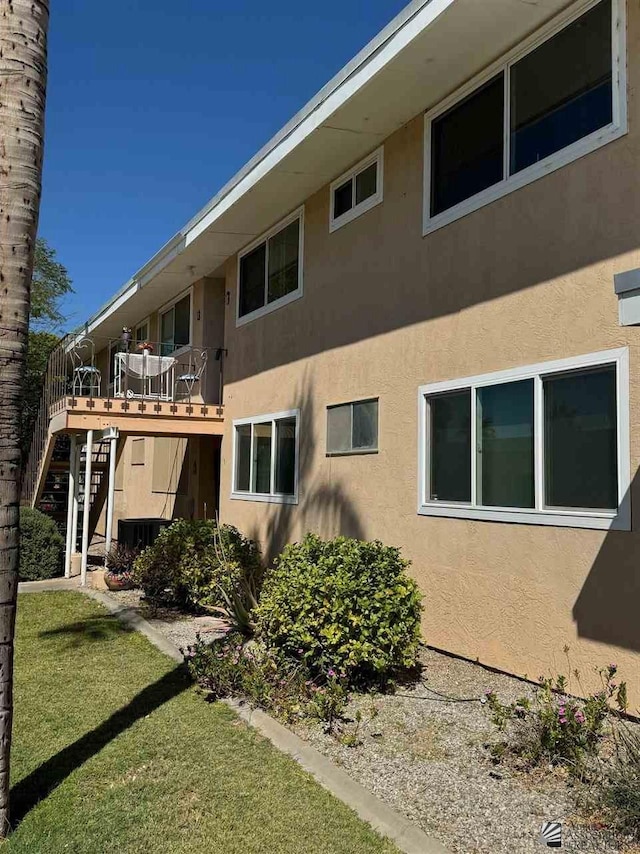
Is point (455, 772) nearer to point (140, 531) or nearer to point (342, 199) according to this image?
point (342, 199)

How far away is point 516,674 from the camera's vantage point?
6.39m

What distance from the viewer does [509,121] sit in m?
6.89

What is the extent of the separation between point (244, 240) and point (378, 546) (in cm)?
743

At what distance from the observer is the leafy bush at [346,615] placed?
598cm

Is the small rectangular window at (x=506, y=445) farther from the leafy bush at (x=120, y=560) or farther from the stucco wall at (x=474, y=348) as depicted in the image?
the leafy bush at (x=120, y=560)

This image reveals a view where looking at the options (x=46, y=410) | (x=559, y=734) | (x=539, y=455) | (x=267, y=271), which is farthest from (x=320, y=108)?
(x=46, y=410)

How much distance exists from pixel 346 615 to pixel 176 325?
39.0ft

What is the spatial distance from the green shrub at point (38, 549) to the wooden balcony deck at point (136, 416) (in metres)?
1.63

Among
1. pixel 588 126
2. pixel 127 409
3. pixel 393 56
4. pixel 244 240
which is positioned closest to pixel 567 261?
pixel 588 126

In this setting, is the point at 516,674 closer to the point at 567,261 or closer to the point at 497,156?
the point at 567,261

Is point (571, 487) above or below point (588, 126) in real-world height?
below

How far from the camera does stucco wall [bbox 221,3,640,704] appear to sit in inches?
223

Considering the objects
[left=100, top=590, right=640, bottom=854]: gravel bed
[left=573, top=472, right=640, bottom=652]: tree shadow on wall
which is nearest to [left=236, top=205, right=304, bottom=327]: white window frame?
[left=100, top=590, right=640, bottom=854]: gravel bed

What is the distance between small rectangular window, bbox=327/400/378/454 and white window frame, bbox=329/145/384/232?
8.06ft
